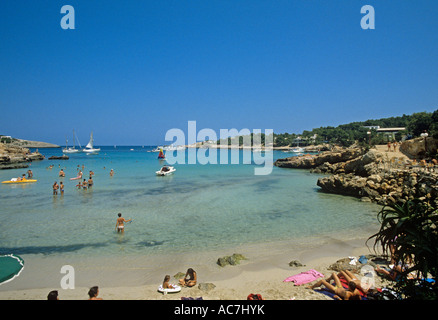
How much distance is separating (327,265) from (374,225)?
6601mm

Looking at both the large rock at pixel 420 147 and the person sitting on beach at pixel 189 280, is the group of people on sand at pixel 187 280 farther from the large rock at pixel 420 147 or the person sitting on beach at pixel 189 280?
the large rock at pixel 420 147

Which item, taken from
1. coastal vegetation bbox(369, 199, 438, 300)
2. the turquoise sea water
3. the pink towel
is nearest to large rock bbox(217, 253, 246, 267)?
the turquoise sea water

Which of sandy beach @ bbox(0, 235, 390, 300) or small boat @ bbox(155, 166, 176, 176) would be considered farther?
small boat @ bbox(155, 166, 176, 176)

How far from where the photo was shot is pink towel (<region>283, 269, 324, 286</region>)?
7.50 metres

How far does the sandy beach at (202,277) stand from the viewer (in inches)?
275

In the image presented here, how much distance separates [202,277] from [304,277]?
3137mm

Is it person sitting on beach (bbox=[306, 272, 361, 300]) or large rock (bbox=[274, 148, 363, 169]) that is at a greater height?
large rock (bbox=[274, 148, 363, 169])

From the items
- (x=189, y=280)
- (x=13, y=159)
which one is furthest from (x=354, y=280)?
(x=13, y=159)

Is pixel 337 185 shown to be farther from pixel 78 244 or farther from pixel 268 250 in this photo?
pixel 78 244

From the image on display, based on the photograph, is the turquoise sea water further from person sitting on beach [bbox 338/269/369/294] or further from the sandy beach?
person sitting on beach [bbox 338/269/369/294]

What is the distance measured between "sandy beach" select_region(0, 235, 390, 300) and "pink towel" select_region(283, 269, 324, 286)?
0.72 ft

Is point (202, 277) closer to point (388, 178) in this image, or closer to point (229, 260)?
point (229, 260)

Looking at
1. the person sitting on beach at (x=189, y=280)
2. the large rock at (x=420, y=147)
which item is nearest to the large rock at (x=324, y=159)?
the large rock at (x=420, y=147)
